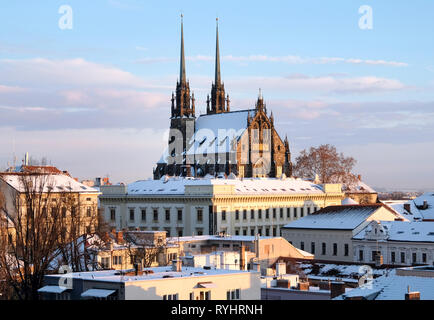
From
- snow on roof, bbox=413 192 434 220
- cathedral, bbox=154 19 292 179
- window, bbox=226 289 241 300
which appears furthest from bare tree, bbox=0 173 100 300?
cathedral, bbox=154 19 292 179

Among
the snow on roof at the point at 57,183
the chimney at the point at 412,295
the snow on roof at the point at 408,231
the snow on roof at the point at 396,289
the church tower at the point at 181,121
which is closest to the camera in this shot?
the chimney at the point at 412,295

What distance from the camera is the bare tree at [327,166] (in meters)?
140

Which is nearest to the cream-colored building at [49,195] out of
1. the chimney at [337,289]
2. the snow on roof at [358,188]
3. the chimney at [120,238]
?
the chimney at [120,238]

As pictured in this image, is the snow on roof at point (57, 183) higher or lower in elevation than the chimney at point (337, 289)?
higher

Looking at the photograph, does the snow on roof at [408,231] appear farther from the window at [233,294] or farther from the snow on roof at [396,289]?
the window at [233,294]

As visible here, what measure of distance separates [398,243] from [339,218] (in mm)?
11369

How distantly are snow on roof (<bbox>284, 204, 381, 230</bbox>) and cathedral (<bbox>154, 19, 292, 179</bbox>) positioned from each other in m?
40.0

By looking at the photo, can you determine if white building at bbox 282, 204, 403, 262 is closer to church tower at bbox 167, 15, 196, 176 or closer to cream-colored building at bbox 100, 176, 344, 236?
cream-colored building at bbox 100, 176, 344, 236

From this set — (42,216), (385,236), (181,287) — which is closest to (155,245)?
(42,216)

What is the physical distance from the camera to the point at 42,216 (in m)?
56.0

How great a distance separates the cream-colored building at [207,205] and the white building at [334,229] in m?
12.7

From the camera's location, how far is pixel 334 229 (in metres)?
81.9

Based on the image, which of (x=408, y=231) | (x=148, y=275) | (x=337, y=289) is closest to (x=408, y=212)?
(x=408, y=231)
